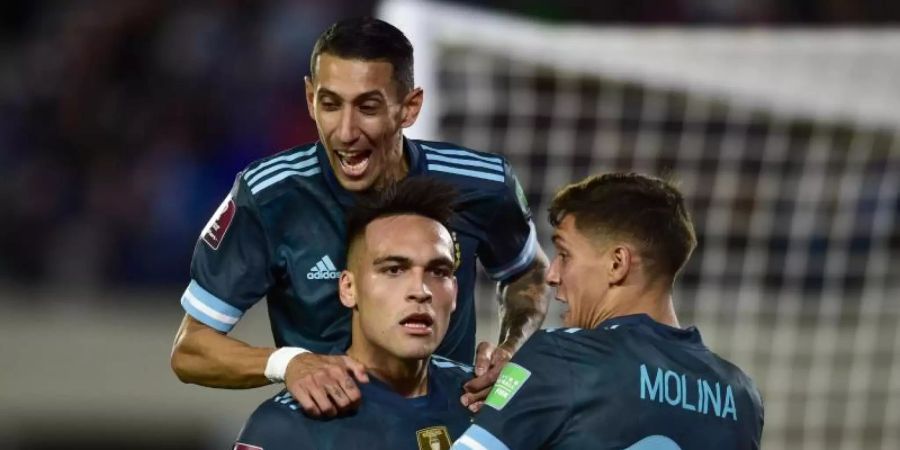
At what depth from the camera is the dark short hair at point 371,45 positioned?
385 cm

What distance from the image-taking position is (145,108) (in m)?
10.3

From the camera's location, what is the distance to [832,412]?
772 cm

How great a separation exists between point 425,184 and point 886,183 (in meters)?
4.16

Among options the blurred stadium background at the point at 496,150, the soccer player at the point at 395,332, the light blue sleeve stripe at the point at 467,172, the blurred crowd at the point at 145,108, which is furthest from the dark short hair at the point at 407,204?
the blurred crowd at the point at 145,108

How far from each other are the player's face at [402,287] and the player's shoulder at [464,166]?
330 millimetres

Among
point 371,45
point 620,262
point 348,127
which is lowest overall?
point 620,262

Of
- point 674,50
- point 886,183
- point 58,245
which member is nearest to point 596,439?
point 674,50

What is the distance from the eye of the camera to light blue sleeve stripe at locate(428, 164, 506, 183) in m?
4.05

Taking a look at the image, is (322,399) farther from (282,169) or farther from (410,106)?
(410,106)

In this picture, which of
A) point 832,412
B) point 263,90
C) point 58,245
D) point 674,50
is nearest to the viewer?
point 674,50

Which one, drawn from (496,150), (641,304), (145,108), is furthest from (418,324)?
(145,108)

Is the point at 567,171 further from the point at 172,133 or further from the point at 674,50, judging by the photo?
the point at 172,133

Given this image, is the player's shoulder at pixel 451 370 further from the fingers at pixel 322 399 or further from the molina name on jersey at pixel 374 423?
the fingers at pixel 322 399

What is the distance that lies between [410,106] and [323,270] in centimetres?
46
